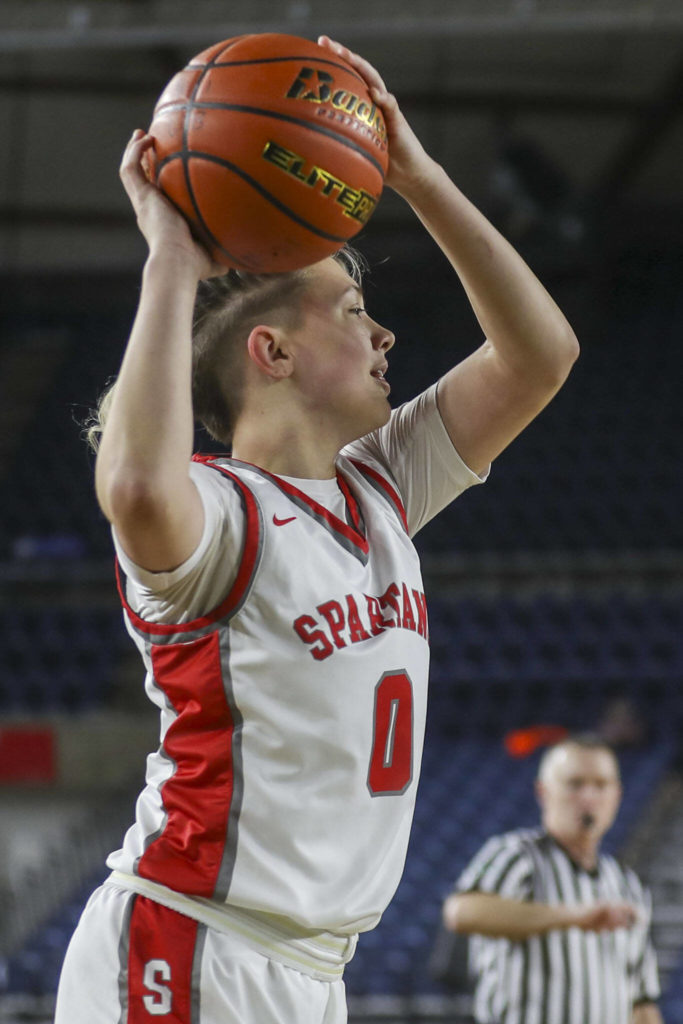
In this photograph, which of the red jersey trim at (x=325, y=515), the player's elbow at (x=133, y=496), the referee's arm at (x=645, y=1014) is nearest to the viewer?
the player's elbow at (x=133, y=496)

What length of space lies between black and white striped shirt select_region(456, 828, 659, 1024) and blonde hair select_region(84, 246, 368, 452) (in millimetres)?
2452

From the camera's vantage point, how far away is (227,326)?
77.5 inches

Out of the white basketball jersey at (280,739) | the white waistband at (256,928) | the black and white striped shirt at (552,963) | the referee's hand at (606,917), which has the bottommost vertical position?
the black and white striped shirt at (552,963)

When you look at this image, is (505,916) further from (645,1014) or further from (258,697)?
(258,697)

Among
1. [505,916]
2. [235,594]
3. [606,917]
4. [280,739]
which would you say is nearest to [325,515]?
[235,594]

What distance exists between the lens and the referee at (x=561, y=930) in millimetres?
3889

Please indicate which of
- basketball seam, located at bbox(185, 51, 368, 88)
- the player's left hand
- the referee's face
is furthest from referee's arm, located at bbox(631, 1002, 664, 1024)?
basketball seam, located at bbox(185, 51, 368, 88)

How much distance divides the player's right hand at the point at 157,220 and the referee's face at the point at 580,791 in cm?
275

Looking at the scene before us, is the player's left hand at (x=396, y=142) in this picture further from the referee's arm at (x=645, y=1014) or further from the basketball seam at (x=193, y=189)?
the referee's arm at (x=645, y=1014)

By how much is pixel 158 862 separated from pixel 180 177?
1.00 metres

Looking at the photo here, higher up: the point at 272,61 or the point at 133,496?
the point at 272,61

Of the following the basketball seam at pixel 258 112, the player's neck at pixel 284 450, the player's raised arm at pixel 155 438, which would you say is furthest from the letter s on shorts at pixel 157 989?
the basketball seam at pixel 258 112

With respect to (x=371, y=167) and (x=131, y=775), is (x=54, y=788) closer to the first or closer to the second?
(x=131, y=775)

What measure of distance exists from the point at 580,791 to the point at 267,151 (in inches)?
115
